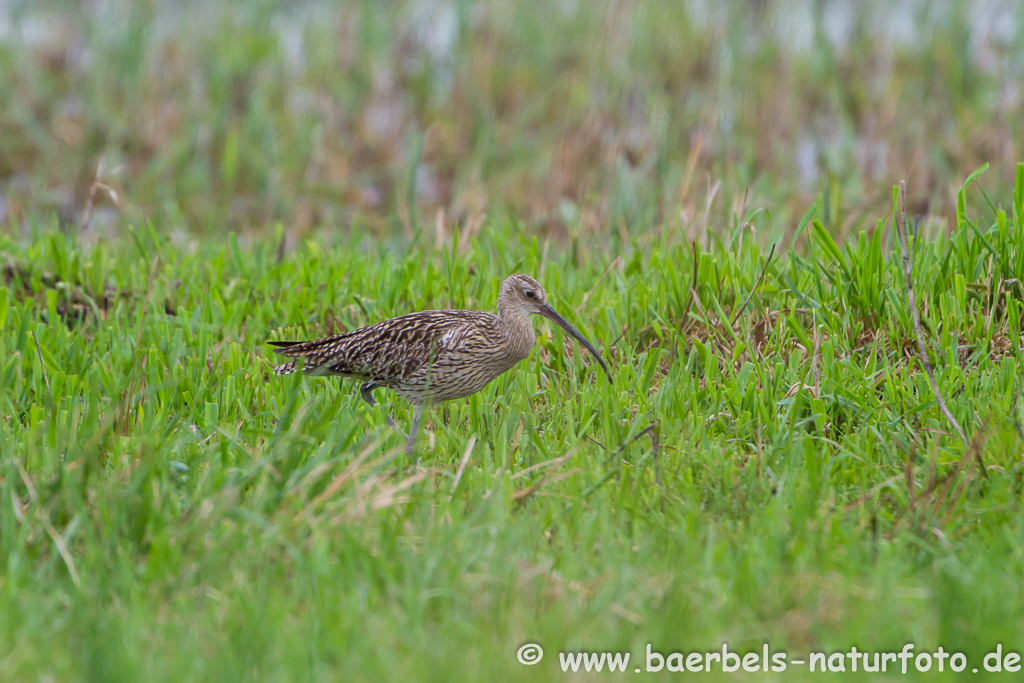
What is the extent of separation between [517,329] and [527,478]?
3.78ft

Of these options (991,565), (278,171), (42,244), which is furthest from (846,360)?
(278,171)

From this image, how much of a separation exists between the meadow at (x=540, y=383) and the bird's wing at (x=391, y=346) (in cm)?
16

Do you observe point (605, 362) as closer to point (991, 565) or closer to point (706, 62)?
point (991, 565)

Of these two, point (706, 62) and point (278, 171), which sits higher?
point (706, 62)

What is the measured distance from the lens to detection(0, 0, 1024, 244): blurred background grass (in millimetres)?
10758

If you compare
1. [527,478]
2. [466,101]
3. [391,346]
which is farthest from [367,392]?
[466,101]

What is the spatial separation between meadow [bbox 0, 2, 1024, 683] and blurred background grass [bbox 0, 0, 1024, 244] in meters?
0.05

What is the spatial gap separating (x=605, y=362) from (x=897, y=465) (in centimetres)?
171

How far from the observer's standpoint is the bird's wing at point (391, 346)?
543 centimetres

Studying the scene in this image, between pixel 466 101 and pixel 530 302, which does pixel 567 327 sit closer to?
pixel 530 302

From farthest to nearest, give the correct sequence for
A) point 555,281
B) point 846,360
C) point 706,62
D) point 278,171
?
point 706,62, point 278,171, point 555,281, point 846,360

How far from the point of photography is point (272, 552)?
3.65 meters

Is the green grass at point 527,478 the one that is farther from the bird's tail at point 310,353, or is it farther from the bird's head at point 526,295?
the bird's head at point 526,295

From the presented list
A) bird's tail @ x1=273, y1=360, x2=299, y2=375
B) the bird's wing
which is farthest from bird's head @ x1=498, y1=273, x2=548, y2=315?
bird's tail @ x1=273, y1=360, x2=299, y2=375
